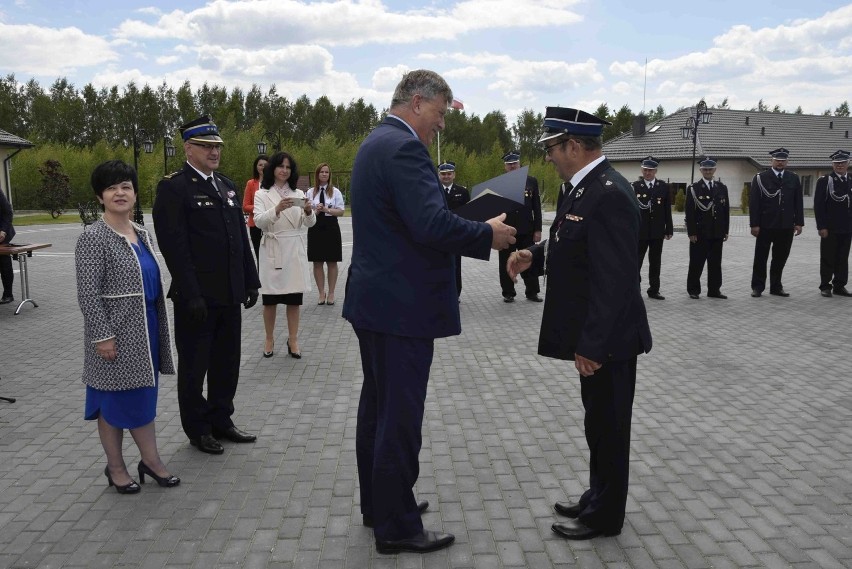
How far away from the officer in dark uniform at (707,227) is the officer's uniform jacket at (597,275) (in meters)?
8.34

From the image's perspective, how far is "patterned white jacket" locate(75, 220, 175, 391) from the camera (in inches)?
151

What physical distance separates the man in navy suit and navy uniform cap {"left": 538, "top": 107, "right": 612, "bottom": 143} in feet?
1.64

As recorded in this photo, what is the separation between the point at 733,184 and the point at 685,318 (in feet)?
148

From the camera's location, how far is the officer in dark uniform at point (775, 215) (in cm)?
1113

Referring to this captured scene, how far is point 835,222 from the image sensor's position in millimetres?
11164

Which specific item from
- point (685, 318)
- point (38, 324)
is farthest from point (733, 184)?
point (38, 324)

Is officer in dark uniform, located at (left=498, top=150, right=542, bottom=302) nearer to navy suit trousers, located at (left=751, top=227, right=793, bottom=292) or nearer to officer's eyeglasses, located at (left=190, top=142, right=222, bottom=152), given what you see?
navy suit trousers, located at (left=751, top=227, right=793, bottom=292)

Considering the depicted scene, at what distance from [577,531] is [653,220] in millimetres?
8574

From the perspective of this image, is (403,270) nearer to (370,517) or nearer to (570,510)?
(370,517)

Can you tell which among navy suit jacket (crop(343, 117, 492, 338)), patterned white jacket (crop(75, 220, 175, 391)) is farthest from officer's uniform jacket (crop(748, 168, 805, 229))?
patterned white jacket (crop(75, 220, 175, 391))

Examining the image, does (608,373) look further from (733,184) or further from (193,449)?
(733,184)

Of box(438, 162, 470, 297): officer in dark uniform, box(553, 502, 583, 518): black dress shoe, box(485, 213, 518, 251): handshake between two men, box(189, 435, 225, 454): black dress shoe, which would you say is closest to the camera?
box(485, 213, 518, 251): handshake between two men

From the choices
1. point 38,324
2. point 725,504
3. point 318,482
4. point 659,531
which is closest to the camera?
point 659,531

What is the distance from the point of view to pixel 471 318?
973 cm
